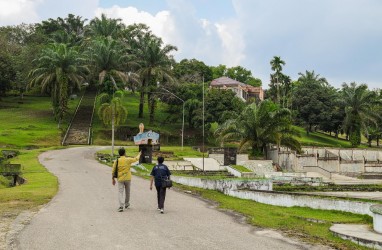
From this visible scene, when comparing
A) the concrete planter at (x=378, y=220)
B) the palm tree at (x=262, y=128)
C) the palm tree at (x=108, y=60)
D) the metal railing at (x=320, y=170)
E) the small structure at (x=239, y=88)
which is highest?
the small structure at (x=239, y=88)

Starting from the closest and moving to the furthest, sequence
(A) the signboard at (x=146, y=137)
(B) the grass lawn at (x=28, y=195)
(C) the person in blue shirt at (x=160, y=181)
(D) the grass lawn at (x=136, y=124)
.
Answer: (C) the person in blue shirt at (x=160, y=181), (B) the grass lawn at (x=28, y=195), (A) the signboard at (x=146, y=137), (D) the grass lawn at (x=136, y=124)

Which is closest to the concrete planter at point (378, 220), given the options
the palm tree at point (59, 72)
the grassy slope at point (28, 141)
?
the grassy slope at point (28, 141)

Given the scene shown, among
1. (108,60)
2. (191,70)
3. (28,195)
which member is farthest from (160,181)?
(191,70)

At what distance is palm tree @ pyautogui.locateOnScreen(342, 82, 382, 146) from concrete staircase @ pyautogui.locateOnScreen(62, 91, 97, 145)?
3847 cm

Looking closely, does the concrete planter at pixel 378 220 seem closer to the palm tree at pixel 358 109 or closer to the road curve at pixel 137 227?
the road curve at pixel 137 227

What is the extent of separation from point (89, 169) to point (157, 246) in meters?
22.7

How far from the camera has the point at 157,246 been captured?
32.2 feet

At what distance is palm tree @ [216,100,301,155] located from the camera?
46.2 meters

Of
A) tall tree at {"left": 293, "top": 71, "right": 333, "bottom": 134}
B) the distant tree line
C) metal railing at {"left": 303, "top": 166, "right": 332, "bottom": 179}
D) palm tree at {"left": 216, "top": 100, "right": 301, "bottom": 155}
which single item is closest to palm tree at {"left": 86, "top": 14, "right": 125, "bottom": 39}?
the distant tree line

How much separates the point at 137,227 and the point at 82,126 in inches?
2237

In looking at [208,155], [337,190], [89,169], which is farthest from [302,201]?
[208,155]

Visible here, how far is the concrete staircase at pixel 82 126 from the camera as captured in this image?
5916 centimetres

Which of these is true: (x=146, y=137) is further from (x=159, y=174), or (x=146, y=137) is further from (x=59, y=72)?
(x=59, y=72)

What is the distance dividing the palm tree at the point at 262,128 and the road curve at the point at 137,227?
28.0 m
